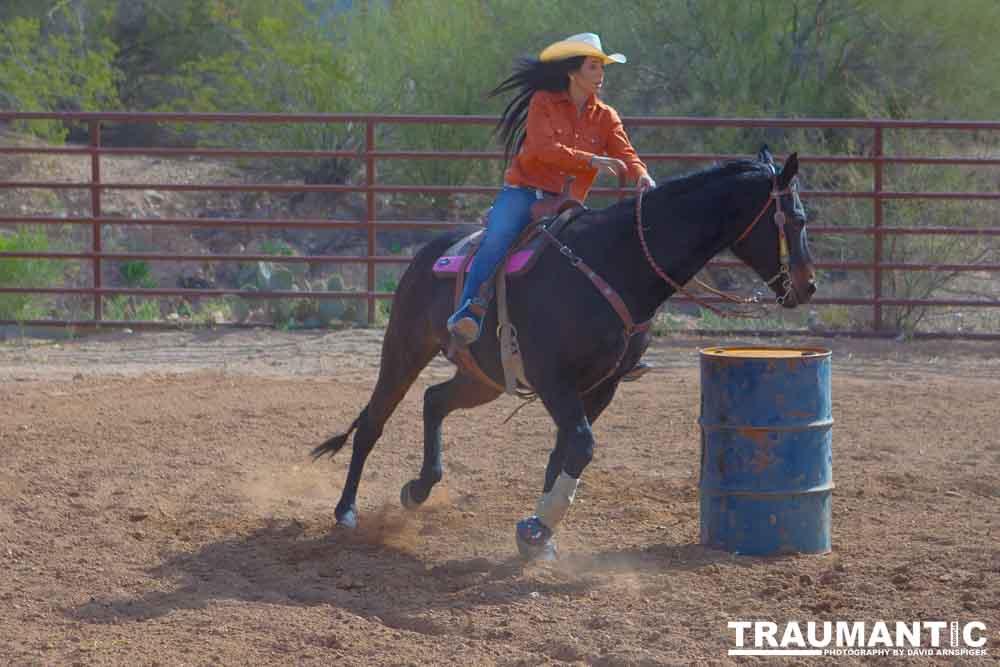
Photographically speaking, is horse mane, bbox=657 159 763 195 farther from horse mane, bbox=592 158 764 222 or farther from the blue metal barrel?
the blue metal barrel

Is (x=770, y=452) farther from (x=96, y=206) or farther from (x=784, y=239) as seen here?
(x=96, y=206)

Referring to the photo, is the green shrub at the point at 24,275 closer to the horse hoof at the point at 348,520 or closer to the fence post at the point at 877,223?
the horse hoof at the point at 348,520

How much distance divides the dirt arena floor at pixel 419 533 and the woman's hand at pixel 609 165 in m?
1.71

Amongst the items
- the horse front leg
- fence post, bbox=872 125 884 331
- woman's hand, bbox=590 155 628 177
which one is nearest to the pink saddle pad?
woman's hand, bbox=590 155 628 177

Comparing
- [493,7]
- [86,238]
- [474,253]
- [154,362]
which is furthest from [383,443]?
[493,7]

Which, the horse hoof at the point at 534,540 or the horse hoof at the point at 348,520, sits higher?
the horse hoof at the point at 534,540

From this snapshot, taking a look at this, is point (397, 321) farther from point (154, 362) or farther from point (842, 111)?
point (842, 111)

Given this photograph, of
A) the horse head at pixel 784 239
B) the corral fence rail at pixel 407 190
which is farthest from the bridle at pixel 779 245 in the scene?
the corral fence rail at pixel 407 190

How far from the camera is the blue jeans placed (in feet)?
19.1

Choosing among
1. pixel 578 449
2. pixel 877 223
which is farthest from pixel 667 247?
pixel 877 223

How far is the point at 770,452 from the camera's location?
5691mm

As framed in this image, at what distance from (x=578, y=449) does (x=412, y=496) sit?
4.46 ft

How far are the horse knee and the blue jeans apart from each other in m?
0.78

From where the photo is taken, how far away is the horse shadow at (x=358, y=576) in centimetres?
505
